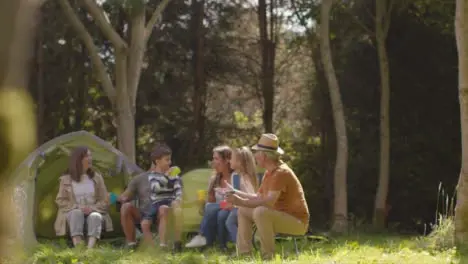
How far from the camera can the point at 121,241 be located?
26.1 ft

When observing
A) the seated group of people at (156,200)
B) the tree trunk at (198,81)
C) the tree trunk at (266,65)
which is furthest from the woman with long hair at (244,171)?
Result: the tree trunk at (266,65)

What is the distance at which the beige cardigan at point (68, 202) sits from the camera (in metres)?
7.31

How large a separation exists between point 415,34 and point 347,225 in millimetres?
3587

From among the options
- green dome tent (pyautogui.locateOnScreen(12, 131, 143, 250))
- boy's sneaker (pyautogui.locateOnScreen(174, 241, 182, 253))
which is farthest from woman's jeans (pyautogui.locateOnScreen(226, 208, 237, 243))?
green dome tent (pyautogui.locateOnScreen(12, 131, 143, 250))

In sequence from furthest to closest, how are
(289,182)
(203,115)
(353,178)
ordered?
(203,115) → (353,178) → (289,182)

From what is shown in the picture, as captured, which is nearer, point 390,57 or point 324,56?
point 324,56

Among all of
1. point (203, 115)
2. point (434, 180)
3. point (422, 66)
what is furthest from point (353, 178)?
point (203, 115)

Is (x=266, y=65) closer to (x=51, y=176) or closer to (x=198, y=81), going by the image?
(x=198, y=81)

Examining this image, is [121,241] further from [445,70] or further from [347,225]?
[445,70]

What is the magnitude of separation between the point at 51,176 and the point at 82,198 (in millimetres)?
1122

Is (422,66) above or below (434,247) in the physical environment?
above

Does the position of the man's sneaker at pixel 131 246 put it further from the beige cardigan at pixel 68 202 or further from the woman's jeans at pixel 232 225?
the woman's jeans at pixel 232 225

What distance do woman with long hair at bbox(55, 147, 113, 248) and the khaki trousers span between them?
75.0 inches

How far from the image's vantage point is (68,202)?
737 cm
